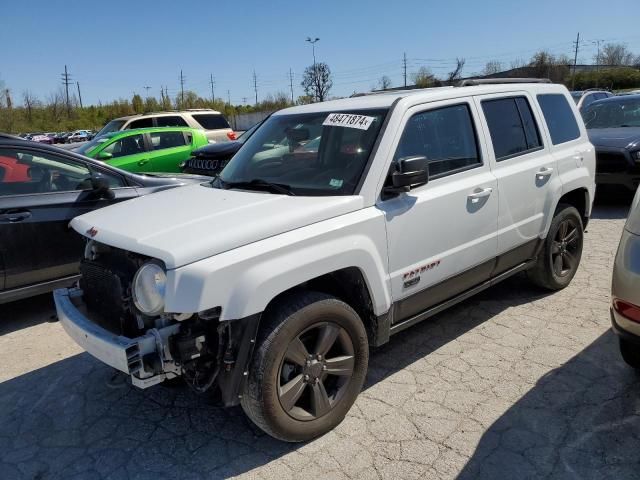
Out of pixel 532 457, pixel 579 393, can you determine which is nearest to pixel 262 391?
pixel 532 457

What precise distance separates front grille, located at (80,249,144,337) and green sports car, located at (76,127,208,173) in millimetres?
7755

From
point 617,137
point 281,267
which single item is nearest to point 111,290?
point 281,267

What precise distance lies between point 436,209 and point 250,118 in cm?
6078

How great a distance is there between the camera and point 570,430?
2898 millimetres

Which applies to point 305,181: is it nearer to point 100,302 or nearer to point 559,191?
point 100,302

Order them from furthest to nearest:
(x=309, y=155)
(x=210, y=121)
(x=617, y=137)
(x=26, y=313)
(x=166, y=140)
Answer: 1. (x=210, y=121)
2. (x=166, y=140)
3. (x=617, y=137)
4. (x=26, y=313)
5. (x=309, y=155)

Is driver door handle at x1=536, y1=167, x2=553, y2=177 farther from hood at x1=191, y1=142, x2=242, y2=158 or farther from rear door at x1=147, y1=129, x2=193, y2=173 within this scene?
rear door at x1=147, y1=129, x2=193, y2=173

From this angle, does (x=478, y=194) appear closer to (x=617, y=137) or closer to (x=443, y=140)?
(x=443, y=140)

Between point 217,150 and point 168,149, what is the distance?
59.6 inches

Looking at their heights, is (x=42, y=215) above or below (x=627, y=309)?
above

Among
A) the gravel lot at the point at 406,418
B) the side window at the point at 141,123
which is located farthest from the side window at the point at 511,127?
the side window at the point at 141,123

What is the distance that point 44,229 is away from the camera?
15.4ft

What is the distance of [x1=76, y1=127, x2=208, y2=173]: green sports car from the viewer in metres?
10.5

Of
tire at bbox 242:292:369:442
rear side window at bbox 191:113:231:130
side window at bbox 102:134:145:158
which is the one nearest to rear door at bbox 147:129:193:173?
side window at bbox 102:134:145:158
